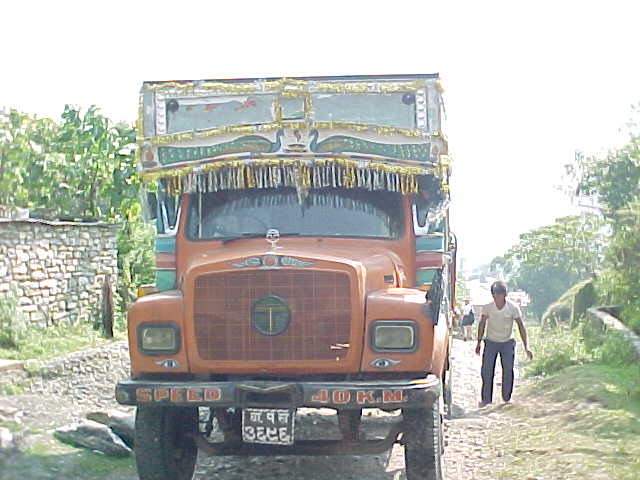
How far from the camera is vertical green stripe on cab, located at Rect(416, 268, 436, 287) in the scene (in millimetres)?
6457

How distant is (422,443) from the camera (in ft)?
18.4

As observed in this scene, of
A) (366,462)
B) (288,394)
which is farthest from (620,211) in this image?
(288,394)

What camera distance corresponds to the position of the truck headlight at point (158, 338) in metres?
5.60

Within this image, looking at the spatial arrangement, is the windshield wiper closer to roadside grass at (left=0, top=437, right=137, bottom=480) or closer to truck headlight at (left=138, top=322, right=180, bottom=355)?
truck headlight at (left=138, top=322, right=180, bottom=355)

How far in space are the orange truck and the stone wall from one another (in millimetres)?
6843

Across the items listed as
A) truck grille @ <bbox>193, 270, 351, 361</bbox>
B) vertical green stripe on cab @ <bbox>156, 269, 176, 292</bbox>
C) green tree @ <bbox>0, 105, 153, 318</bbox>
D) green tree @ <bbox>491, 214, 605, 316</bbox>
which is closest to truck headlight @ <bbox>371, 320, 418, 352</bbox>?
truck grille @ <bbox>193, 270, 351, 361</bbox>

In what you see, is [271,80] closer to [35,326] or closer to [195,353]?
[195,353]

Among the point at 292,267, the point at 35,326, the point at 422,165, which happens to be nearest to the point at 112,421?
the point at 292,267

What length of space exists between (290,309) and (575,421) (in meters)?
3.60

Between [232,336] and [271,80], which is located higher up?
[271,80]

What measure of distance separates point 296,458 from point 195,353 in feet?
6.29

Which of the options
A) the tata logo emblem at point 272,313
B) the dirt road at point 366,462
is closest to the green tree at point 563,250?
the dirt road at point 366,462

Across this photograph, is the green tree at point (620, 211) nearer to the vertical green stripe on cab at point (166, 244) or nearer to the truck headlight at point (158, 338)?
the vertical green stripe on cab at point (166, 244)

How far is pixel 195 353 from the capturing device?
220 inches
